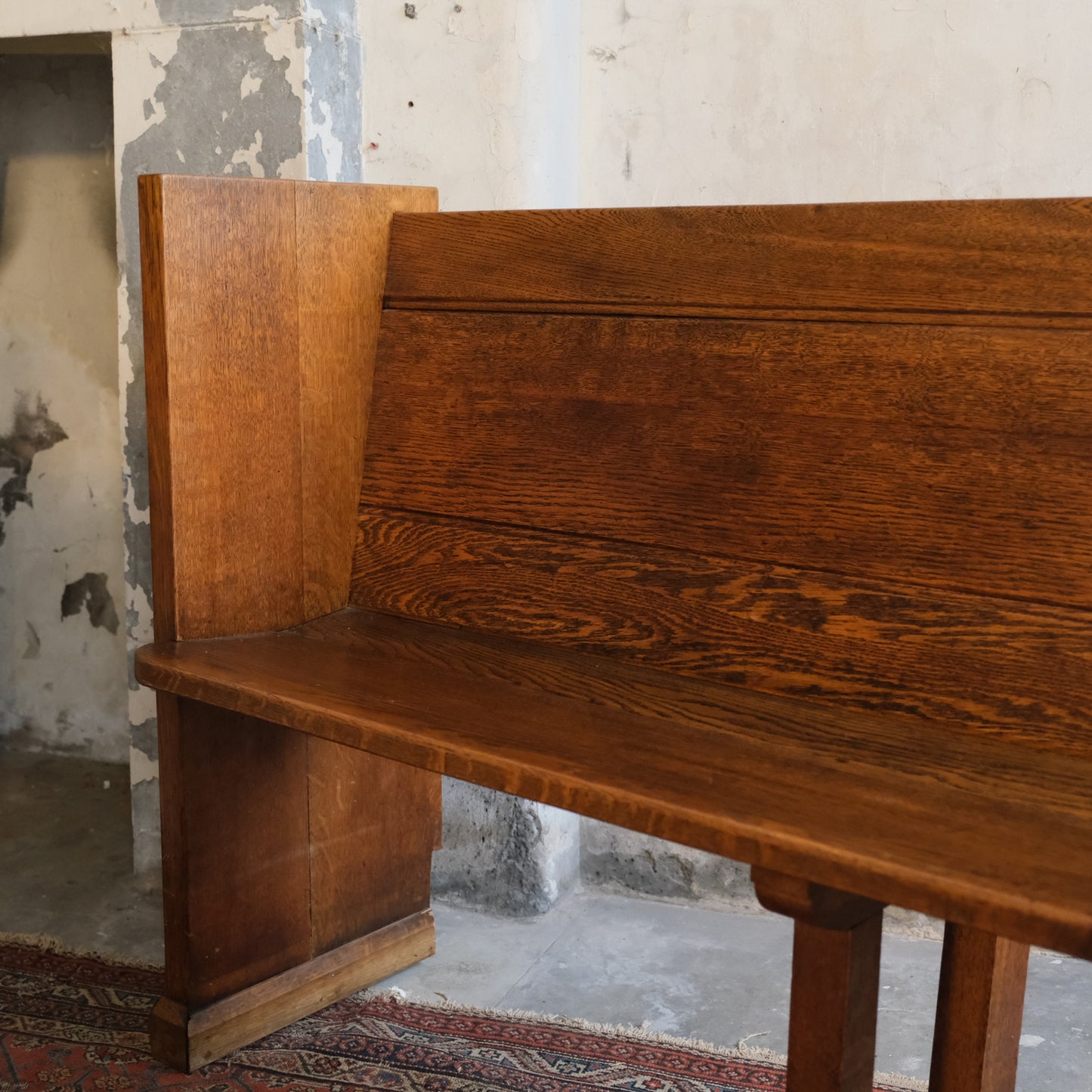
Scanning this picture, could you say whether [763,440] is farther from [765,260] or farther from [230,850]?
[230,850]

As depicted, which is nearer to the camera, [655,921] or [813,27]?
[813,27]

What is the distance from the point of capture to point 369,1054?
188cm

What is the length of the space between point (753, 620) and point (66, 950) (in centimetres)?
137

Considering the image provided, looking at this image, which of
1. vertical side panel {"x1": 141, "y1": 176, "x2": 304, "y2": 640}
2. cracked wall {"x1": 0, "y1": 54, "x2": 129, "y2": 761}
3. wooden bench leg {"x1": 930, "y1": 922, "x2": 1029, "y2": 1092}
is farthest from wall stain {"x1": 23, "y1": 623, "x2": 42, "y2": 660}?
wooden bench leg {"x1": 930, "y1": 922, "x2": 1029, "y2": 1092}

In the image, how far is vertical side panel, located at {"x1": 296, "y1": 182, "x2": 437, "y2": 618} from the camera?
6.00 ft

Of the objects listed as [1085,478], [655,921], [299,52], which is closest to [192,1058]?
[655,921]

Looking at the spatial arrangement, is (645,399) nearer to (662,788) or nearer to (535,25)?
(662,788)

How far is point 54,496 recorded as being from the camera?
309cm

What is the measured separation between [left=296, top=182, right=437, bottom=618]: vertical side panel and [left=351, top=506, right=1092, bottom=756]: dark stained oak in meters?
0.05

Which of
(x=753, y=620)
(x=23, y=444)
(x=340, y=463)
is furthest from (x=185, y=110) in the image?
(x=753, y=620)

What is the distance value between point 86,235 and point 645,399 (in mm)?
1892

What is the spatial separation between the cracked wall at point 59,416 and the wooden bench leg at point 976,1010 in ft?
7.19

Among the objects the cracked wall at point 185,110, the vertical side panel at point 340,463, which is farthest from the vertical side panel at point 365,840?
the cracked wall at point 185,110

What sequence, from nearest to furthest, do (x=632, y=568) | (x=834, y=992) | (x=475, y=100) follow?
(x=834, y=992)
(x=632, y=568)
(x=475, y=100)
